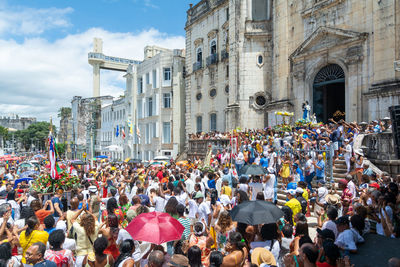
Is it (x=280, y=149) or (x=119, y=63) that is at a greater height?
(x=119, y=63)

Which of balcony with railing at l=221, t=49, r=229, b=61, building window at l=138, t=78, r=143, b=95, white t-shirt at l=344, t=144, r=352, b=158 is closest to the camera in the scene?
white t-shirt at l=344, t=144, r=352, b=158

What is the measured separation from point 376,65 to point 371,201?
12991mm

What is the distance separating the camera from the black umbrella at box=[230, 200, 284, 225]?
5.38 m

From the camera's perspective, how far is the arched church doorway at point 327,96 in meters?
20.3

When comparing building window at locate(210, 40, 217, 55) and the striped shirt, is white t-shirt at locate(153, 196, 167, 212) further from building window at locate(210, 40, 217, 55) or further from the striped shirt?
building window at locate(210, 40, 217, 55)

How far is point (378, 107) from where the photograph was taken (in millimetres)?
16562

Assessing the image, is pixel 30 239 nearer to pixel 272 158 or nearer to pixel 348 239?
pixel 348 239

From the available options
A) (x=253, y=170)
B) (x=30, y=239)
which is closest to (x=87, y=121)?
(x=253, y=170)

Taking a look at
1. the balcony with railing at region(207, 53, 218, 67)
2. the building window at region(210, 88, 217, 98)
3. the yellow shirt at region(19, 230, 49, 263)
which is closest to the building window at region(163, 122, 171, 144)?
the building window at region(210, 88, 217, 98)

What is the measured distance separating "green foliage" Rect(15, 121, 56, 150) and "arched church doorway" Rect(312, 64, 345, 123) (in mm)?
96576

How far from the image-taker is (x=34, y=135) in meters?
103

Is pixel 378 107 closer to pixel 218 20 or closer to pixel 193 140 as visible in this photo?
pixel 193 140

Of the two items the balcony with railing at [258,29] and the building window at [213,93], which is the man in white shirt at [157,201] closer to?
the balcony with railing at [258,29]

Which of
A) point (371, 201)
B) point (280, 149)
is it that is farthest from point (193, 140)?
point (371, 201)
